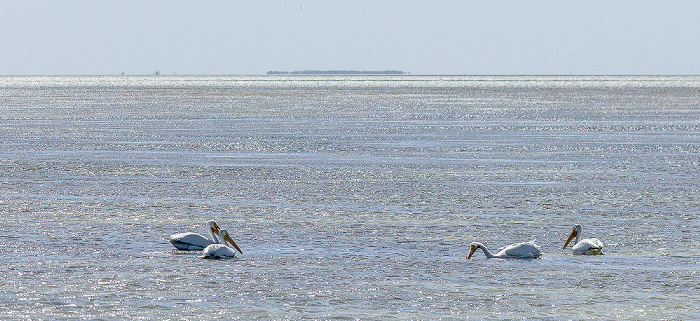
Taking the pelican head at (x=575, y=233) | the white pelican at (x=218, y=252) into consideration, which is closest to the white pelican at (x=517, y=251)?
the pelican head at (x=575, y=233)

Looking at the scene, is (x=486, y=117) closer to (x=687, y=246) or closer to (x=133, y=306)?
(x=687, y=246)

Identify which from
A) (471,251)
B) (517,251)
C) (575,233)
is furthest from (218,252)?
(575,233)

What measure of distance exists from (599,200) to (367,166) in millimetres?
8953

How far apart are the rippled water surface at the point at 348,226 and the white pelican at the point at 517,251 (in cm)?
15

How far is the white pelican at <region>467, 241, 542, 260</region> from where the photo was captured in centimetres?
1614

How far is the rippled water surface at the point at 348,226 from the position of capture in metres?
13.3

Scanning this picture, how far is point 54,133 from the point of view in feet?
149

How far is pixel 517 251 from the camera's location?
1616 centimetres

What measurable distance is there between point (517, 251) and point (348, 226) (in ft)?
12.9

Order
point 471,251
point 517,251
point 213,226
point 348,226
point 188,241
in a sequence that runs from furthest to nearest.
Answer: point 348,226 → point 213,226 → point 188,241 → point 471,251 → point 517,251

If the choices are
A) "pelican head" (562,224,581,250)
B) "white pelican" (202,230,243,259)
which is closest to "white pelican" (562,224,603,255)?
"pelican head" (562,224,581,250)

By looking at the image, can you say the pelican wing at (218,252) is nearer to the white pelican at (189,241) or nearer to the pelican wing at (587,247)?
the white pelican at (189,241)

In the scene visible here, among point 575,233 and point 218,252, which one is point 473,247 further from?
point 218,252

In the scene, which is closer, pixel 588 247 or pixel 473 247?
pixel 473 247
